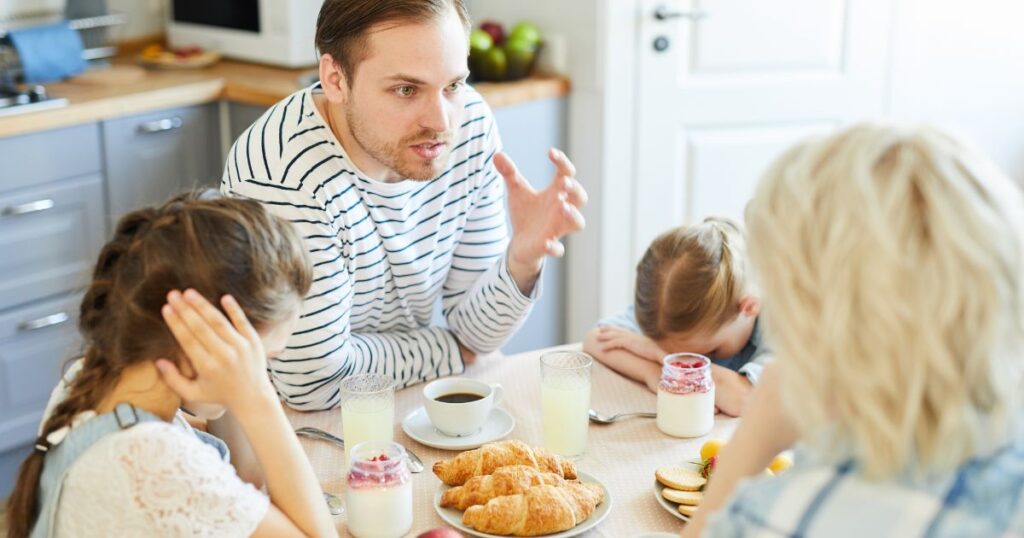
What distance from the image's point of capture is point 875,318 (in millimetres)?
885

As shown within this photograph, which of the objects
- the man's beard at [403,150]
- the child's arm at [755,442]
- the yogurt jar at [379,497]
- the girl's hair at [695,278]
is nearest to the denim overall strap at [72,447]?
the yogurt jar at [379,497]

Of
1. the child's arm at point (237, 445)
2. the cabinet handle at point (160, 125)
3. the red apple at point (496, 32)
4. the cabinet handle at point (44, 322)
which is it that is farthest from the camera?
the red apple at point (496, 32)

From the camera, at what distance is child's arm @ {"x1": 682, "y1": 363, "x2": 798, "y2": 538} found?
1116mm

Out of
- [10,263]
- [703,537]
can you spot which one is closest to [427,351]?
[703,537]

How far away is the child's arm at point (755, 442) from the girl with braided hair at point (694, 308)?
483 millimetres

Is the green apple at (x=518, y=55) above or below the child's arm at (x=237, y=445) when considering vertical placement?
above

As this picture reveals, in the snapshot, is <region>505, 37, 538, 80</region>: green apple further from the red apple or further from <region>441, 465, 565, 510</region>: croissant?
<region>441, 465, 565, 510</region>: croissant

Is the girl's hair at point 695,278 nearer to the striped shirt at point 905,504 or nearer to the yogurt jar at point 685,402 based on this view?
the yogurt jar at point 685,402

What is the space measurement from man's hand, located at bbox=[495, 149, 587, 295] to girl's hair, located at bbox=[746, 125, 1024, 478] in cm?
80

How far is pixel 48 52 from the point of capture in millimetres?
3053

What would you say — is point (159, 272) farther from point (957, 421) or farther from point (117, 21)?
point (117, 21)

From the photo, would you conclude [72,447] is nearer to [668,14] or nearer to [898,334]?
[898,334]

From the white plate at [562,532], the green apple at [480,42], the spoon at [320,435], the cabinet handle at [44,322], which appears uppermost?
the green apple at [480,42]

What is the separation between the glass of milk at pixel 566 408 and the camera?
1.48 metres
